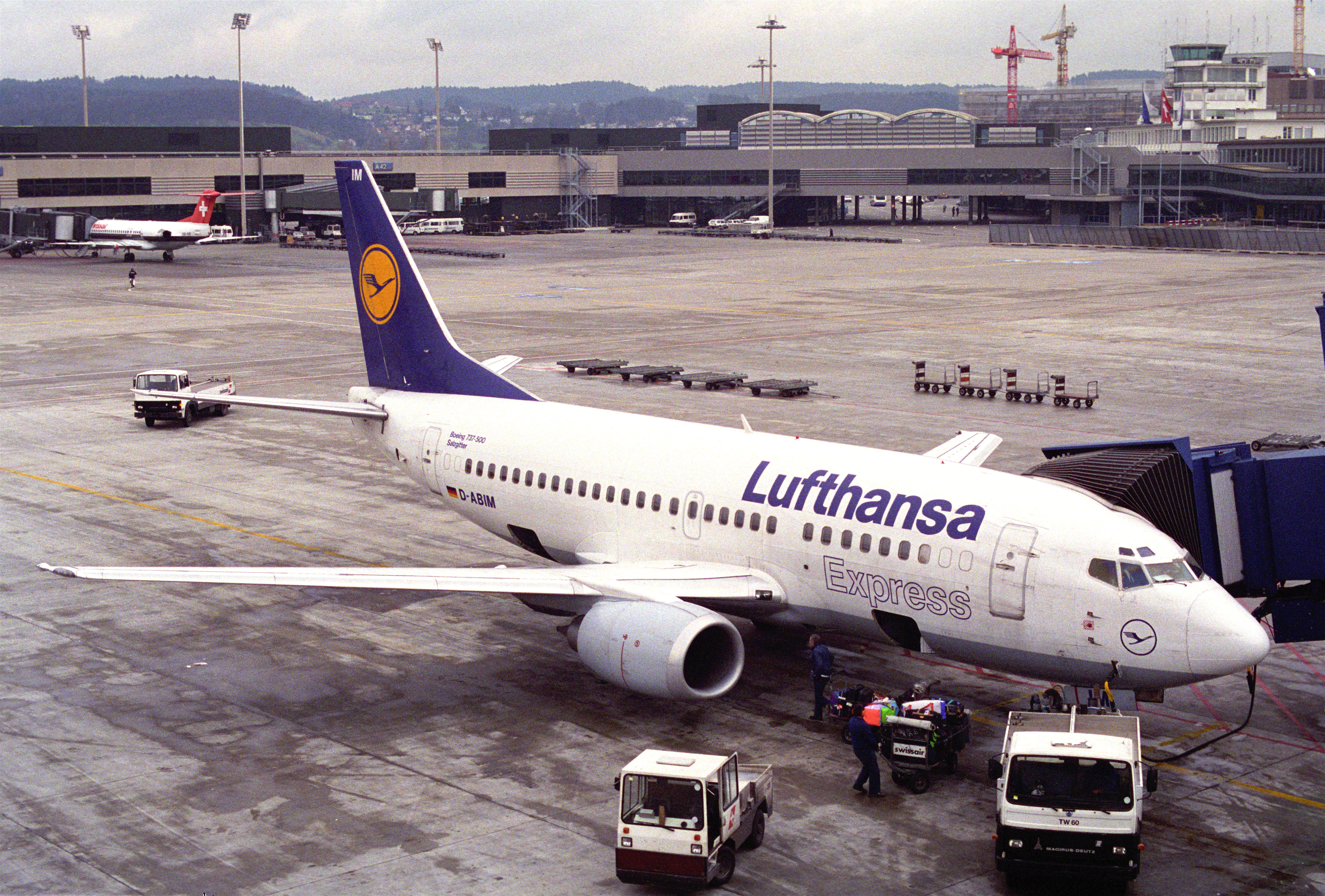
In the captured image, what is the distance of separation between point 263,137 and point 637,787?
600 feet

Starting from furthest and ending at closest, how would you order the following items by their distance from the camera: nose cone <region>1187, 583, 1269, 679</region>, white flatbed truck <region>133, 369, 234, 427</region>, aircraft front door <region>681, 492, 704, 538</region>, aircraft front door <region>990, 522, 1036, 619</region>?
1. white flatbed truck <region>133, 369, 234, 427</region>
2. aircraft front door <region>681, 492, 704, 538</region>
3. aircraft front door <region>990, 522, 1036, 619</region>
4. nose cone <region>1187, 583, 1269, 679</region>

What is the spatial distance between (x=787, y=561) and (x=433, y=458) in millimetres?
11177

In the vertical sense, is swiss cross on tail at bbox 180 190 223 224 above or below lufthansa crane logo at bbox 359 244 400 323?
above

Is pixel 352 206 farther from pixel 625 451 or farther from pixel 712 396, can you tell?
pixel 712 396

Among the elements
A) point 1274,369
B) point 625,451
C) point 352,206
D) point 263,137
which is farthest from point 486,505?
point 263,137

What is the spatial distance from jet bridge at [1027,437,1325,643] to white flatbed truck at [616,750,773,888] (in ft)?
36.4

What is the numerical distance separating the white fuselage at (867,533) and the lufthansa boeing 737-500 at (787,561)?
0.04 m

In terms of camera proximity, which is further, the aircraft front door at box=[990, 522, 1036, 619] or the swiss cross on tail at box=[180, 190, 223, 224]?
the swiss cross on tail at box=[180, 190, 223, 224]

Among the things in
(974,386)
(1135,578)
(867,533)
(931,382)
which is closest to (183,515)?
(867,533)

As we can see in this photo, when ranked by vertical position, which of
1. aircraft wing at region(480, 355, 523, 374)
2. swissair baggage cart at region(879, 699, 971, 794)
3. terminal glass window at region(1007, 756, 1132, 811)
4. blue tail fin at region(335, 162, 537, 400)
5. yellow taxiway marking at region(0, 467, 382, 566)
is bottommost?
swissair baggage cart at region(879, 699, 971, 794)

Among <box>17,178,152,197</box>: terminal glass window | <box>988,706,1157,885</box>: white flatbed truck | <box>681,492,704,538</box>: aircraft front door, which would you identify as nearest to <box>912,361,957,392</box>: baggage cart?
<box>681,492,704,538</box>: aircraft front door

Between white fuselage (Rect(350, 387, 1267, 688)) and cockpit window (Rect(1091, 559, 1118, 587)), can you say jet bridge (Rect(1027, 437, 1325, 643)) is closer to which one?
white fuselage (Rect(350, 387, 1267, 688))

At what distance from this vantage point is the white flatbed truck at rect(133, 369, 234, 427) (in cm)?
5759

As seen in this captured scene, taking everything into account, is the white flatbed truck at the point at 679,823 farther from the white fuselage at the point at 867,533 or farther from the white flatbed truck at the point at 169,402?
the white flatbed truck at the point at 169,402
